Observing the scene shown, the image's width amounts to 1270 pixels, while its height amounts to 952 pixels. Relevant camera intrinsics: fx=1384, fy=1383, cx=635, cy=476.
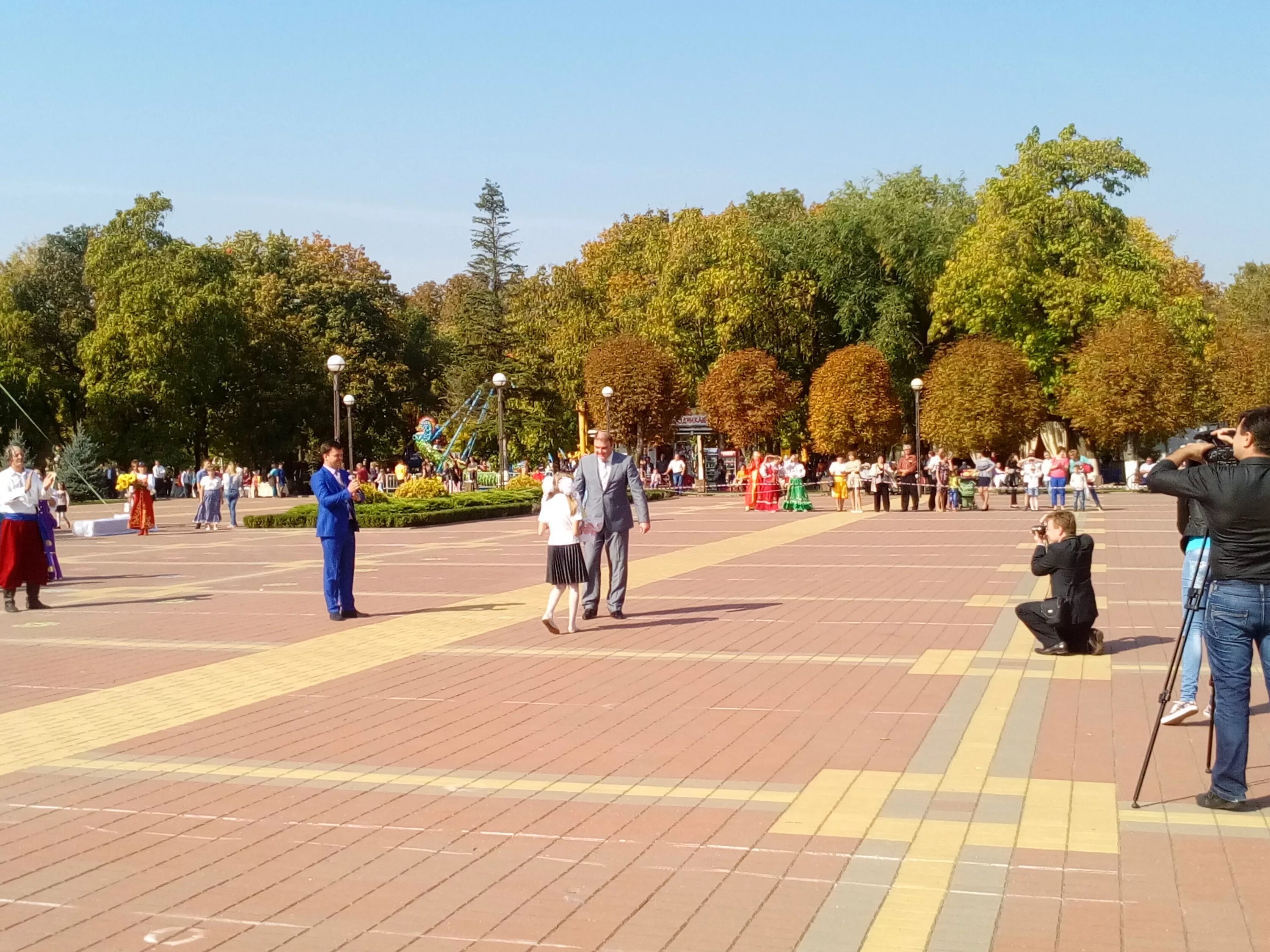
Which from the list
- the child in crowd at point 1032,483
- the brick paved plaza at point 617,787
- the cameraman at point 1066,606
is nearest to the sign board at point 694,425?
the child in crowd at point 1032,483

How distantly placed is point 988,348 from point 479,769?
138ft

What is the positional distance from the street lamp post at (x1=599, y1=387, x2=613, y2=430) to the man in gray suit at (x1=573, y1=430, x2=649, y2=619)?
32630mm

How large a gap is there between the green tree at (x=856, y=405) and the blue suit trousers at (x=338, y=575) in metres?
37.5

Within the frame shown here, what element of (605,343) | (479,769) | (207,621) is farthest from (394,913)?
(605,343)

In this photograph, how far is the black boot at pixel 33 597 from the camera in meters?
15.0

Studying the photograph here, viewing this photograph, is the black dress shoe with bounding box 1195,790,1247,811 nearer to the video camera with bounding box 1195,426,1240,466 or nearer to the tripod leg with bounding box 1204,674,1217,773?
the tripod leg with bounding box 1204,674,1217,773

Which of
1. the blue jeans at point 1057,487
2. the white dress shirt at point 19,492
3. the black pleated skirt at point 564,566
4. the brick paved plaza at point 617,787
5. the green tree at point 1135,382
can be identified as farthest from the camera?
the green tree at point 1135,382

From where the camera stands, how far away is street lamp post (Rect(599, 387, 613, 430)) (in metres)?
46.4

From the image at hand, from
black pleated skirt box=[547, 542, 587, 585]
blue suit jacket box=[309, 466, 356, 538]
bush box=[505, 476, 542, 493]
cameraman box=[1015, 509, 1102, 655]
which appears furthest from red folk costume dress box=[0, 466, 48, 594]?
bush box=[505, 476, 542, 493]

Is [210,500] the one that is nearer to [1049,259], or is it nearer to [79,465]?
[79,465]

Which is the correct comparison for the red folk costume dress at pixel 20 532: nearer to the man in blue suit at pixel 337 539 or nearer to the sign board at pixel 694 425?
the man in blue suit at pixel 337 539

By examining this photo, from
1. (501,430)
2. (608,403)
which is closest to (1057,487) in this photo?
(501,430)

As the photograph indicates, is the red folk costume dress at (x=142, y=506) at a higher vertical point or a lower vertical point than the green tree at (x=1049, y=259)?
lower

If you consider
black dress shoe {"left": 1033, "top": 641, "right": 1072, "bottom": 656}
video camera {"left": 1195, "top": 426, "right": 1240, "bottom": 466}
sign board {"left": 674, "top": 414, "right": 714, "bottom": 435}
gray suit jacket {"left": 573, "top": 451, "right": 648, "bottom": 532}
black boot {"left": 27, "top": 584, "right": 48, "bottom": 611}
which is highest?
sign board {"left": 674, "top": 414, "right": 714, "bottom": 435}
